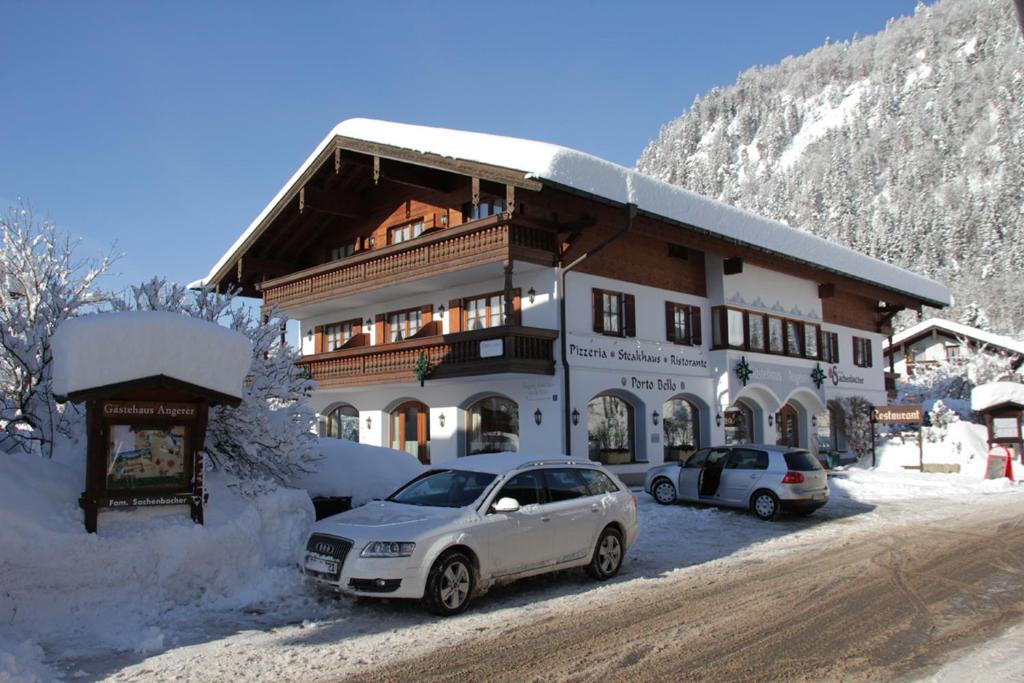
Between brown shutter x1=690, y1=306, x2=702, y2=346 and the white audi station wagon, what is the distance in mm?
15109

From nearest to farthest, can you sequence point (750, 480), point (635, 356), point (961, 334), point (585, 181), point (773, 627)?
point (773, 627)
point (750, 480)
point (585, 181)
point (635, 356)
point (961, 334)

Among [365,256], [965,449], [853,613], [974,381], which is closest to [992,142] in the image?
[974,381]

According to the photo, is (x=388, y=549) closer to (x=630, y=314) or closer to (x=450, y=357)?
(x=450, y=357)

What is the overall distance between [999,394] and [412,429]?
18.7 meters

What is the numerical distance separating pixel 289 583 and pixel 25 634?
268 cm

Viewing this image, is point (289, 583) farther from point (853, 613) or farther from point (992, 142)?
point (992, 142)

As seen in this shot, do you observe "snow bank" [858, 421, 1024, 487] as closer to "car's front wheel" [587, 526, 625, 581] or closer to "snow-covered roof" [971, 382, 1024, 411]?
"snow-covered roof" [971, 382, 1024, 411]

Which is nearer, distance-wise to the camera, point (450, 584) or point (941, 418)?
point (450, 584)

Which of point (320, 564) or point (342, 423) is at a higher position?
point (342, 423)

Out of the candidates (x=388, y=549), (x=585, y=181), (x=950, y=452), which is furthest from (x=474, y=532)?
(x=950, y=452)

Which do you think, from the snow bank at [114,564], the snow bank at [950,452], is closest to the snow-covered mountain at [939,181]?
the snow bank at [950,452]

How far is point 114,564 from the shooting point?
853 cm

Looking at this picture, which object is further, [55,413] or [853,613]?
[55,413]

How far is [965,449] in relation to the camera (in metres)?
29.7
